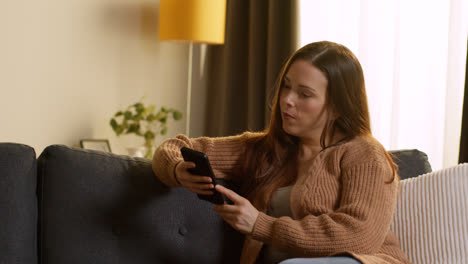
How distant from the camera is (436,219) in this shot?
66.7 inches

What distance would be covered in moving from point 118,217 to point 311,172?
1.84 feet

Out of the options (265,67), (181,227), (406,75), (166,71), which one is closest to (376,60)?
(406,75)

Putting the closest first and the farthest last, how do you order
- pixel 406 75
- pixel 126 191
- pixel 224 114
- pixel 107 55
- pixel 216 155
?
pixel 126 191 → pixel 216 155 → pixel 406 75 → pixel 107 55 → pixel 224 114

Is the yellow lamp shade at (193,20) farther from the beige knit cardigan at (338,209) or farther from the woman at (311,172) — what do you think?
the beige knit cardigan at (338,209)

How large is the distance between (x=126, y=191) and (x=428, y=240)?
2.92 ft

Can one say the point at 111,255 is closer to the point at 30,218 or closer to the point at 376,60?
the point at 30,218

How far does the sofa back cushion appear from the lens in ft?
5.47

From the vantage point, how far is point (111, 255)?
159cm

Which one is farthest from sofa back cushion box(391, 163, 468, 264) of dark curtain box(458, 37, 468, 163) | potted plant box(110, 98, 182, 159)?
potted plant box(110, 98, 182, 159)

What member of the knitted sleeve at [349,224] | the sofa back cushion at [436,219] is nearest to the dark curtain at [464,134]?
the sofa back cushion at [436,219]

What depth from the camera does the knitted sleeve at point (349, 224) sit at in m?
1.44

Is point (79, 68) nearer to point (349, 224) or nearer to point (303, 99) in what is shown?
point (303, 99)

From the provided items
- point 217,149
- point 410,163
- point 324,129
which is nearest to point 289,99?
point 324,129

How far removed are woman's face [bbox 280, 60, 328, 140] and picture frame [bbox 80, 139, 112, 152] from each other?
5.79ft
